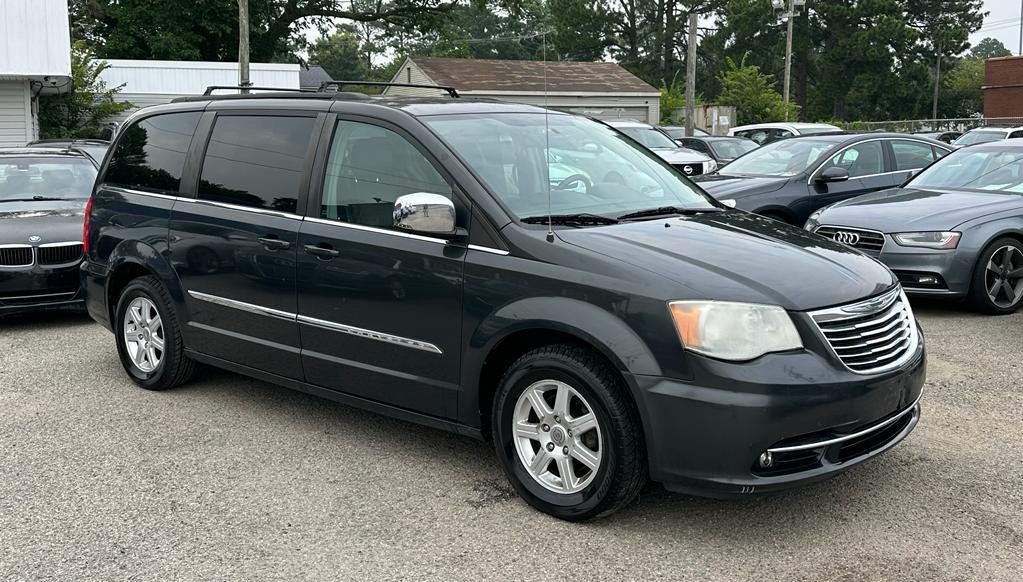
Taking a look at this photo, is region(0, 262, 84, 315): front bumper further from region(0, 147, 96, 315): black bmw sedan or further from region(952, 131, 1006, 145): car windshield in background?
region(952, 131, 1006, 145): car windshield in background

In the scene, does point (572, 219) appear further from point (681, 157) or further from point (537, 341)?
point (681, 157)

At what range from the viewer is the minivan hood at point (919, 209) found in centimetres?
815

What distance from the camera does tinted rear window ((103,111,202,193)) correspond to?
5965mm

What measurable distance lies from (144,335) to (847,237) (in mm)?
5788

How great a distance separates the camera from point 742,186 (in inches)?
411

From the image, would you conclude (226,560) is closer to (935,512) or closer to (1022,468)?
(935,512)

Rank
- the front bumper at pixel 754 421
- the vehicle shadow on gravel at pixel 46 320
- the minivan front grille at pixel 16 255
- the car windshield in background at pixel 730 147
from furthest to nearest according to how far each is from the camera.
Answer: the car windshield in background at pixel 730 147, the vehicle shadow on gravel at pixel 46 320, the minivan front grille at pixel 16 255, the front bumper at pixel 754 421

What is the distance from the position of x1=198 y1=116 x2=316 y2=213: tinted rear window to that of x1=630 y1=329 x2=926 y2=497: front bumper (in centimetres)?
237

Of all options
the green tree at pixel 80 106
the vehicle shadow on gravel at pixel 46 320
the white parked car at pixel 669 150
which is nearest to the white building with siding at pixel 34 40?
the green tree at pixel 80 106

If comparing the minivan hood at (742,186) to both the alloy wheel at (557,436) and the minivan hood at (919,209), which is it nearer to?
the minivan hood at (919,209)

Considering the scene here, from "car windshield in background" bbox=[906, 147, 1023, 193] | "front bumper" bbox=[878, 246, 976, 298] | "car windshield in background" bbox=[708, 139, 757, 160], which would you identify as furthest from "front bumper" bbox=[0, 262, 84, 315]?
"car windshield in background" bbox=[708, 139, 757, 160]

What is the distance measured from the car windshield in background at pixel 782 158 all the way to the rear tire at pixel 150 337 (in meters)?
7.13

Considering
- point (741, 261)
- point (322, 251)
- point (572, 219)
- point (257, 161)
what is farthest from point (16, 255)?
point (741, 261)

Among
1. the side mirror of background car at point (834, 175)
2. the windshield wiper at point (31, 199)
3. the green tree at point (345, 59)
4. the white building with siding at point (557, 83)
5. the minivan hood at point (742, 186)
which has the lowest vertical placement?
the windshield wiper at point (31, 199)
